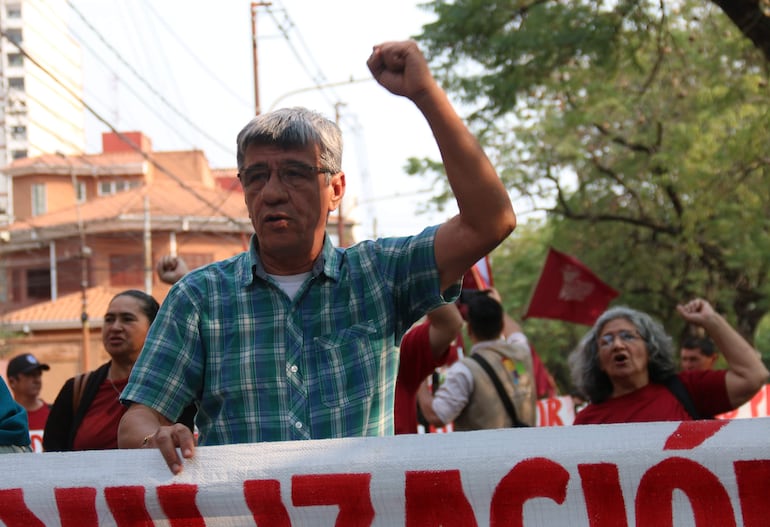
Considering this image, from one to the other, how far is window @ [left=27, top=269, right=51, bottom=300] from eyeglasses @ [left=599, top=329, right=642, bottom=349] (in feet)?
140

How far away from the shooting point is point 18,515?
8.34 feet

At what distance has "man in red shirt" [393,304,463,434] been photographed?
430cm

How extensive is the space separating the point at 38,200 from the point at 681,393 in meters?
53.0

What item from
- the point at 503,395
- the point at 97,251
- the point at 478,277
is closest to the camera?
the point at 503,395

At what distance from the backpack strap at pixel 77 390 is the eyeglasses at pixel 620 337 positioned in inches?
90.6

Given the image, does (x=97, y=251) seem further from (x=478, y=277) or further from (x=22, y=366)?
(x=22, y=366)

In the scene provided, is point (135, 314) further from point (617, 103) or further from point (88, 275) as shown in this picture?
point (88, 275)

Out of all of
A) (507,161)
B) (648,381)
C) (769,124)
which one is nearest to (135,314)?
(648,381)

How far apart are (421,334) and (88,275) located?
3995cm

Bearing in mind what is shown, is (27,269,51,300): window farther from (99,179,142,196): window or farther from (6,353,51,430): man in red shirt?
(6,353,51,430): man in red shirt

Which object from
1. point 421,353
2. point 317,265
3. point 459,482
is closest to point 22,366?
point 421,353

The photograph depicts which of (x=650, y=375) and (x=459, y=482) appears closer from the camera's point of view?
(x=459, y=482)

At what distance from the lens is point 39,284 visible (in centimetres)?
4534

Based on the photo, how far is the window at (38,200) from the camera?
53500mm
